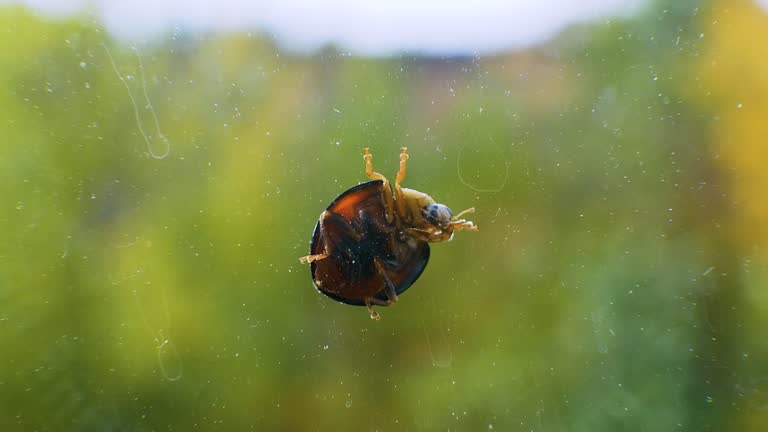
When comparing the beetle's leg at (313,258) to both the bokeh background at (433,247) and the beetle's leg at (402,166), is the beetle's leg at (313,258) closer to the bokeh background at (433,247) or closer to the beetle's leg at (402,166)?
the beetle's leg at (402,166)

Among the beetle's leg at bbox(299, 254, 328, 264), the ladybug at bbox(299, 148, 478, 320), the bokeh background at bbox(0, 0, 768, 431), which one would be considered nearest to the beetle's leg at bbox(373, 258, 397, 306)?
the ladybug at bbox(299, 148, 478, 320)

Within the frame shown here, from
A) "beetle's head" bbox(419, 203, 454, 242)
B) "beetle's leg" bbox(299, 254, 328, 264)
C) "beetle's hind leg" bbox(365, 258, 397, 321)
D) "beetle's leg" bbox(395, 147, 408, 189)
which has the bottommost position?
"beetle's hind leg" bbox(365, 258, 397, 321)

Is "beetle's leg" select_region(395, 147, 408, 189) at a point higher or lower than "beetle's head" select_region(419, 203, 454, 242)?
higher

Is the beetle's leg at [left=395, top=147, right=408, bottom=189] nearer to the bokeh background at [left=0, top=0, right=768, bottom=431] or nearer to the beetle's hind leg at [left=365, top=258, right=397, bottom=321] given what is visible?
the beetle's hind leg at [left=365, top=258, right=397, bottom=321]

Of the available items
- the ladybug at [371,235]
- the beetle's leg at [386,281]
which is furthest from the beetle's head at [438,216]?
the beetle's leg at [386,281]

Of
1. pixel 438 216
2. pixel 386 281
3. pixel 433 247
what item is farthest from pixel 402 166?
pixel 433 247

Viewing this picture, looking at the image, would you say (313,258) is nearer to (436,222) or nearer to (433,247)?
(436,222)

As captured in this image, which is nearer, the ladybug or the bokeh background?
the ladybug

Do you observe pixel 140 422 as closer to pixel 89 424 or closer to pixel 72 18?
pixel 89 424
